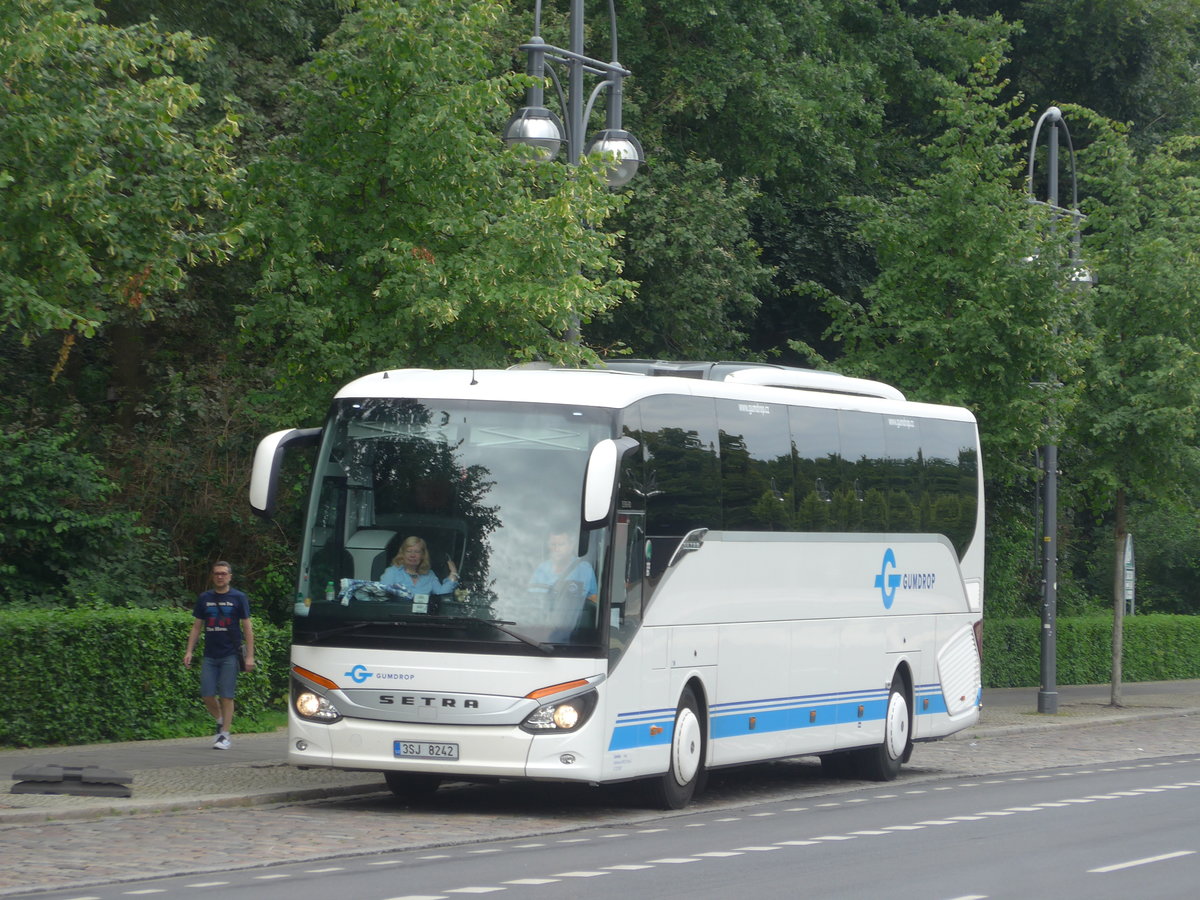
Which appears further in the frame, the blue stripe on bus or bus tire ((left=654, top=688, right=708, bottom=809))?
bus tire ((left=654, top=688, right=708, bottom=809))

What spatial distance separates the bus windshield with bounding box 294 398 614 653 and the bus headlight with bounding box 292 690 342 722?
1.41 feet

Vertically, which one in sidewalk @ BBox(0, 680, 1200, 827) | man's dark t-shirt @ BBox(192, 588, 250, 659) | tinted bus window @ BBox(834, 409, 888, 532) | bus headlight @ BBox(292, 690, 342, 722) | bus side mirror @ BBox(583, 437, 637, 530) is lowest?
sidewalk @ BBox(0, 680, 1200, 827)

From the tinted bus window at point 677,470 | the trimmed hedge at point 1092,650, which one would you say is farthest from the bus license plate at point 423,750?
the trimmed hedge at point 1092,650

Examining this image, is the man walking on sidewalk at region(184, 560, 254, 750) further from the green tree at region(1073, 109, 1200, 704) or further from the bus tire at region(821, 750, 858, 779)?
the green tree at region(1073, 109, 1200, 704)

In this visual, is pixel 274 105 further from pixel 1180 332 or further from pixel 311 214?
pixel 1180 332

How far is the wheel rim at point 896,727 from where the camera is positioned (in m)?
19.2

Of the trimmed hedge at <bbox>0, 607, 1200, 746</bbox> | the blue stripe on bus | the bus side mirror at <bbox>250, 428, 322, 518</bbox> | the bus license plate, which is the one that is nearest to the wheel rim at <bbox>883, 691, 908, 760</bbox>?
the blue stripe on bus

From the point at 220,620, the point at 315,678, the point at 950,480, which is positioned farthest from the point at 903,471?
the point at 315,678

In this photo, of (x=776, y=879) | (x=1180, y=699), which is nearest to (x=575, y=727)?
(x=776, y=879)

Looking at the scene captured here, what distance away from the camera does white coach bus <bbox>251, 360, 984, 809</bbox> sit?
13734 mm

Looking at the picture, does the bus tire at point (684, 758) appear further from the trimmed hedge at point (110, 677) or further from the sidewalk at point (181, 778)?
the trimmed hedge at point (110, 677)

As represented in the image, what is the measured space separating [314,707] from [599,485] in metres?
2.92

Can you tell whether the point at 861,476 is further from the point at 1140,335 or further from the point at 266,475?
the point at 1140,335

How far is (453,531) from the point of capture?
13984 mm
